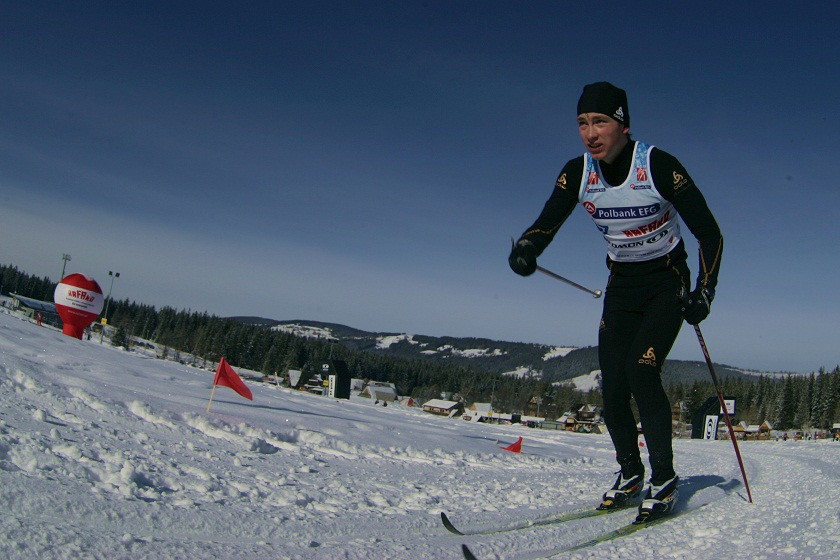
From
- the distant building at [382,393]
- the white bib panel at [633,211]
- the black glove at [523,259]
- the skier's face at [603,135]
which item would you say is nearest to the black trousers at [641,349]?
the white bib panel at [633,211]

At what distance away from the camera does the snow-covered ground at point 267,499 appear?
1.89 meters

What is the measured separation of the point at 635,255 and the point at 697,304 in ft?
1.78

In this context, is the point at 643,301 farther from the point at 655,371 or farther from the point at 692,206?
the point at 692,206

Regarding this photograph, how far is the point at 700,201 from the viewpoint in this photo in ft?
11.0

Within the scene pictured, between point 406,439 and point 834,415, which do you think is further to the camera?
point 834,415

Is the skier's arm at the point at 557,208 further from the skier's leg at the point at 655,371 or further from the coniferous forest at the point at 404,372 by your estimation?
the coniferous forest at the point at 404,372

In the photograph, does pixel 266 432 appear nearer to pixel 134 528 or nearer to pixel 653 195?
pixel 134 528

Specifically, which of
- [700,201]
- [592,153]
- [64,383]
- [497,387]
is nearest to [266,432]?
[64,383]

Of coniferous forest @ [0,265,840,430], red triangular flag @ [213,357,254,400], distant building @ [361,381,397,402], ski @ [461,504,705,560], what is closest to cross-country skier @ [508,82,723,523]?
ski @ [461,504,705,560]

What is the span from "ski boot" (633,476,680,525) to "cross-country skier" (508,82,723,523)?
0.01 m

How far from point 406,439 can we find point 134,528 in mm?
4508

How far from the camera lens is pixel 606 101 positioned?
134 inches

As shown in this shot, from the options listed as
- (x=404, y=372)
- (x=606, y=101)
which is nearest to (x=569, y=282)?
(x=606, y=101)

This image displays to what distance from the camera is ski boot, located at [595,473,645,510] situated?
331cm
